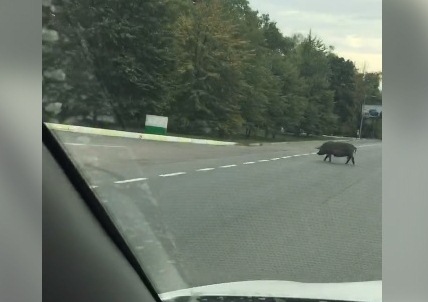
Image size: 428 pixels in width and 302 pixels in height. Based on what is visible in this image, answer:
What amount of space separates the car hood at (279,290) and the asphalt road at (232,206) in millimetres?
15

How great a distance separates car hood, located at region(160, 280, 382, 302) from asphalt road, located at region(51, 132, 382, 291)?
0.01 meters

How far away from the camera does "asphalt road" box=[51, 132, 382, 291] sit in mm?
1181

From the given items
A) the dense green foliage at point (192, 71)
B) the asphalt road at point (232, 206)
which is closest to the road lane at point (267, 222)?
the asphalt road at point (232, 206)

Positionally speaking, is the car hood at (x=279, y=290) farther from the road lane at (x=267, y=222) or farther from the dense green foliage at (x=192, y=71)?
the dense green foliage at (x=192, y=71)

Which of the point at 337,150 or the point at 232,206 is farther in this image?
the point at 232,206

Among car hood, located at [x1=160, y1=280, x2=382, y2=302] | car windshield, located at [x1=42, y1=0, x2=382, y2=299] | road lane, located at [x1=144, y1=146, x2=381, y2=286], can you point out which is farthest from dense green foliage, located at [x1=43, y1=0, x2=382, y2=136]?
car hood, located at [x1=160, y1=280, x2=382, y2=302]

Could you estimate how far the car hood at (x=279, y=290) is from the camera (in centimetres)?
116

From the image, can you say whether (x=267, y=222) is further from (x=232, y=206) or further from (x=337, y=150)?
(x=337, y=150)

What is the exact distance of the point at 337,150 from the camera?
114cm

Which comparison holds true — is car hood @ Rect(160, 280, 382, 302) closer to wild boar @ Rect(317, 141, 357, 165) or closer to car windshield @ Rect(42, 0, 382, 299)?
car windshield @ Rect(42, 0, 382, 299)

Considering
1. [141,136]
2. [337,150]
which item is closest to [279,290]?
[337,150]

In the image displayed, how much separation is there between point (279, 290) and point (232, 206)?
212mm

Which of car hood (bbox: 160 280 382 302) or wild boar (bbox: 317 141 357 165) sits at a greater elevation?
wild boar (bbox: 317 141 357 165)

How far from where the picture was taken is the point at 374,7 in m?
0.88
